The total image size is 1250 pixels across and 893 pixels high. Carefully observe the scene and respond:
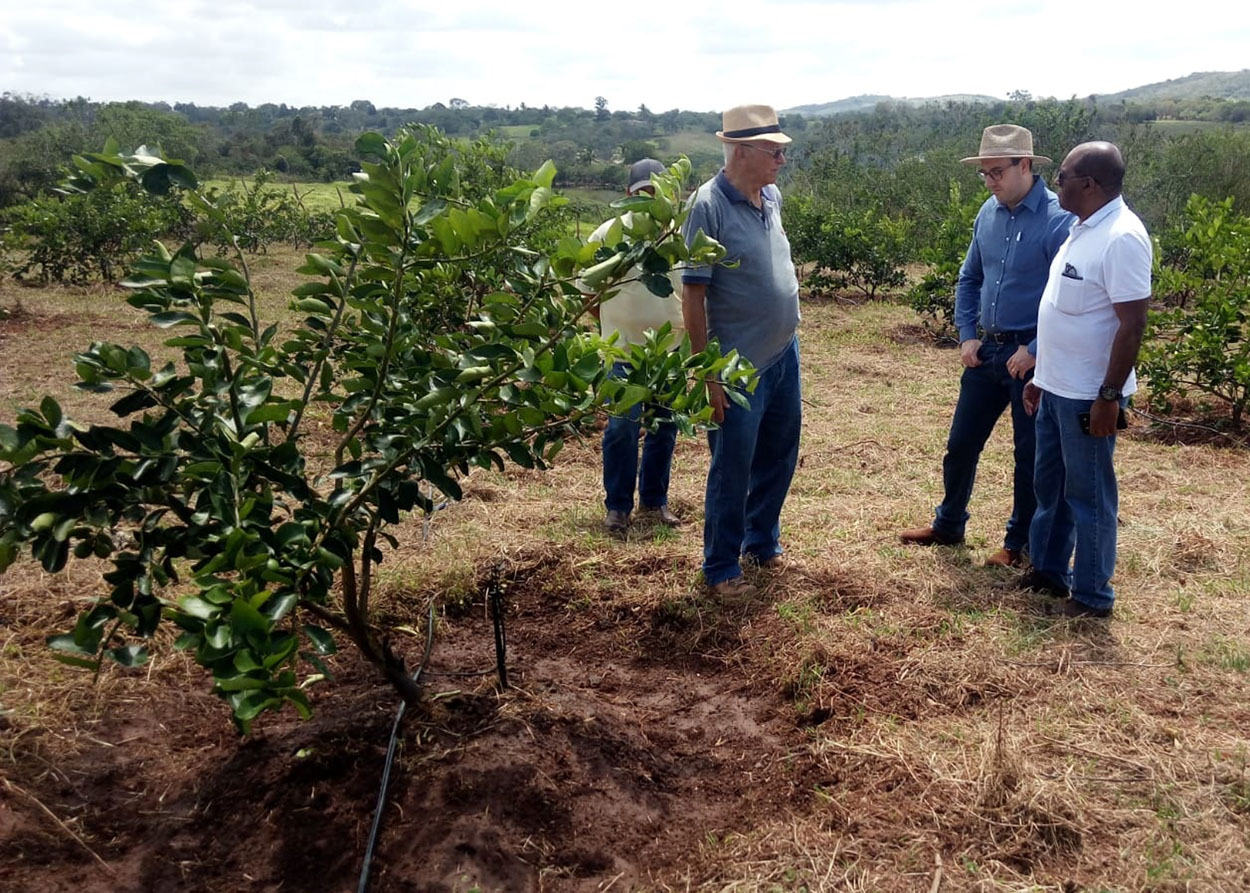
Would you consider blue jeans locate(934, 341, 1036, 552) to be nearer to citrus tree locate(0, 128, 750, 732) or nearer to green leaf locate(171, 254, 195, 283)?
citrus tree locate(0, 128, 750, 732)

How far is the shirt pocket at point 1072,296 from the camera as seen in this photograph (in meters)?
3.38

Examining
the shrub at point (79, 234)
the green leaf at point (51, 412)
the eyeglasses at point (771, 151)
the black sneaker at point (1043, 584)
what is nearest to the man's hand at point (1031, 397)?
the black sneaker at point (1043, 584)

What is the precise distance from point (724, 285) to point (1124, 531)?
2.57 m

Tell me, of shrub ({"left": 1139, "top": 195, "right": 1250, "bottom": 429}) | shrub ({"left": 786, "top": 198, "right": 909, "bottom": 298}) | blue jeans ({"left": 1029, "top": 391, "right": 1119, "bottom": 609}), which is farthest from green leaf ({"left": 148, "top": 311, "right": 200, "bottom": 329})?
shrub ({"left": 786, "top": 198, "right": 909, "bottom": 298})

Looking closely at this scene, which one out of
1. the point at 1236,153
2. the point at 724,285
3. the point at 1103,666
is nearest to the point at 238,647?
the point at 724,285

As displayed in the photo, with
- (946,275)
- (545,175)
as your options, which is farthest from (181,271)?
(946,275)

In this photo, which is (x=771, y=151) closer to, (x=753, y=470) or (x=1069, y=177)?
(x=1069, y=177)

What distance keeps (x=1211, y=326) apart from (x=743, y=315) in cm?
533

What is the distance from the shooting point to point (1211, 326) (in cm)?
707

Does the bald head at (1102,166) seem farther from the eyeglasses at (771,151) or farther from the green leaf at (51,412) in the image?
the green leaf at (51,412)

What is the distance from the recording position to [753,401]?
146 inches

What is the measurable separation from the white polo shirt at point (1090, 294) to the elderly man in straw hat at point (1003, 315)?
0.28 m

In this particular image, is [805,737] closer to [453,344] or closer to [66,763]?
[453,344]

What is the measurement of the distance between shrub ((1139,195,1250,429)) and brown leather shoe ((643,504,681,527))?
463 centimetres
